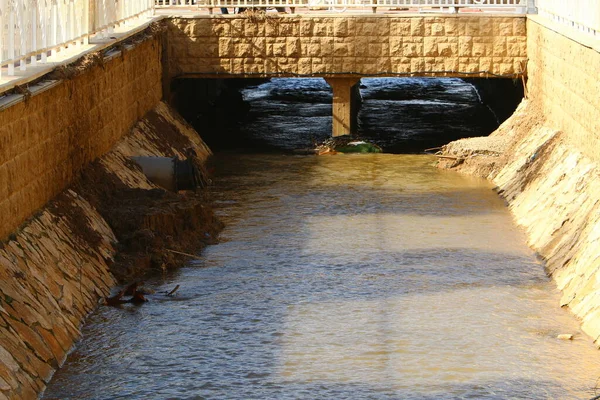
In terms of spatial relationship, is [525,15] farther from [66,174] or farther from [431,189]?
[66,174]

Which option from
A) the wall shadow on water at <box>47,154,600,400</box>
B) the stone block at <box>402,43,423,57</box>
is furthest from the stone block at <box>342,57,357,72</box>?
the wall shadow on water at <box>47,154,600,400</box>

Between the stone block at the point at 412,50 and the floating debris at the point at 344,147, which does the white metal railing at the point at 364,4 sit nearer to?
the stone block at the point at 412,50

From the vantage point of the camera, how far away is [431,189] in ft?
63.5

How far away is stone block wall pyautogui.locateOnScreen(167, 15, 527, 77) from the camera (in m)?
22.5

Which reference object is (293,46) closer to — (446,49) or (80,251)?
(446,49)

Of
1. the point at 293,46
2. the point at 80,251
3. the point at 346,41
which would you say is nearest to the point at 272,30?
the point at 293,46

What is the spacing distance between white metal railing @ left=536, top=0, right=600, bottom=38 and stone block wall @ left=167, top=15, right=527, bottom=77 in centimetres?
156

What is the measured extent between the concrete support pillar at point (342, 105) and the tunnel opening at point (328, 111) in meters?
0.76

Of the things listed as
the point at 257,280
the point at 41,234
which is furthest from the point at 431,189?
the point at 41,234

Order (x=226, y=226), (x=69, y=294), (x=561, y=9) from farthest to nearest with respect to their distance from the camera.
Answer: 1. (x=561, y=9)
2. (x=226, y=226)
3. (x=69, y=294)

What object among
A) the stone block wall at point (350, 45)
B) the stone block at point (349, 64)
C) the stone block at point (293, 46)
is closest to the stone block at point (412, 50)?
the stone block wall at point (350, 45)

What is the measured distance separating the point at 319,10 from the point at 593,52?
9.25 meters

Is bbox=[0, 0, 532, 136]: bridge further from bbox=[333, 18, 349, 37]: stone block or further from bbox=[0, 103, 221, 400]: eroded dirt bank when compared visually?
bbox=[0, 103, 221, 400]: eroded dirt bank

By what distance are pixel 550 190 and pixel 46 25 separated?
746 centimetres
